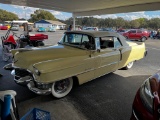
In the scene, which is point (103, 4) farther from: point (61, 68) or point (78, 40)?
point (61, 68)

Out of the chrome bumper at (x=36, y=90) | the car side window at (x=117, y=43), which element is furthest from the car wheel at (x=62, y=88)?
the car side window at (x=117, y=43)

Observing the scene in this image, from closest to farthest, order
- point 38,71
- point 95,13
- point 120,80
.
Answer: point 38,71
point 120,80
point 95,13

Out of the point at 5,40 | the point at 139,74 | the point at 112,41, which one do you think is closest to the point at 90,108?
the point at 112,41

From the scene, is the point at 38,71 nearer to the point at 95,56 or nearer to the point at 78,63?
the point at 78,63

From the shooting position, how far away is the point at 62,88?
148 inches

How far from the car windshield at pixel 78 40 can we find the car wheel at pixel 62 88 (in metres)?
1.09

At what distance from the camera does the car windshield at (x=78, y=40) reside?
4.24m

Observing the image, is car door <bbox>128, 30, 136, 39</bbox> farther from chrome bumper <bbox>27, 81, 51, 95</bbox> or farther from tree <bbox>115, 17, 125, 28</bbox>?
tree <bbox>115, 17, 125, 28</bbox>

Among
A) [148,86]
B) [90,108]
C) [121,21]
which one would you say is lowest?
[90,108]

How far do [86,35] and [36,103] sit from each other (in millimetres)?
2284

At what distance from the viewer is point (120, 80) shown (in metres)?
4.89

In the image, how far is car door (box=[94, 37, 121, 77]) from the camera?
420 centimetres

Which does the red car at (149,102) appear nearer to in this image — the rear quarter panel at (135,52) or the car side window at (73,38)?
the car side window at (73,38)

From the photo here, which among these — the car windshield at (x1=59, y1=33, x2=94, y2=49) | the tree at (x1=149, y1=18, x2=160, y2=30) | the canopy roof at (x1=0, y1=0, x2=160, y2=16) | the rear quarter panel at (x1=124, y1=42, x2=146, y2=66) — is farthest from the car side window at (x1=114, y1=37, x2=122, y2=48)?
the tree at (x1=149, y1=18, x2=160, y2=30)
